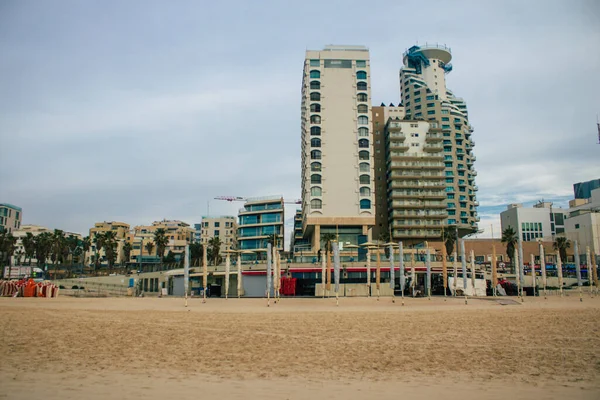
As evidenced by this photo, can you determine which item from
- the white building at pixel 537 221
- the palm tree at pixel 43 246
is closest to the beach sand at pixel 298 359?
the palm tree at pixel 43 246

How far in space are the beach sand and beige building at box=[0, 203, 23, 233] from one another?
140 meters

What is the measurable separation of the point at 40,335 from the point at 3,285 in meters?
37.3

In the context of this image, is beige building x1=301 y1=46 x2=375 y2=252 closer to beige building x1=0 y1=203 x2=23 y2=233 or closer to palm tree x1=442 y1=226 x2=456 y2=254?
palm tree x1=442 y1=226 x2=456 y2=254

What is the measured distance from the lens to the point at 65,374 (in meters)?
11.0

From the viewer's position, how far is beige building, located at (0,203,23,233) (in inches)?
5443

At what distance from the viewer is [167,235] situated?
132375 mm

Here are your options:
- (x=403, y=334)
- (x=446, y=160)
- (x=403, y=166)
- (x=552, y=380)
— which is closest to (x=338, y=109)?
(x=403, y=166)

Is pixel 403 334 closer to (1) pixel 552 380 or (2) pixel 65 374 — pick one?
(1) pixel 552 380

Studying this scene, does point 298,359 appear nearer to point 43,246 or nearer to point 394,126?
point 43,246

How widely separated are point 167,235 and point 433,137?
259 ft

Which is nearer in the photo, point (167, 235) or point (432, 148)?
point (432, 148)

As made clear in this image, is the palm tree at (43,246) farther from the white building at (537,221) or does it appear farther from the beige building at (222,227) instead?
the white building at (537,221)

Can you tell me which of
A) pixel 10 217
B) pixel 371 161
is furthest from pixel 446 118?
pixel 10 217

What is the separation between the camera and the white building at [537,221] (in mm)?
127375
